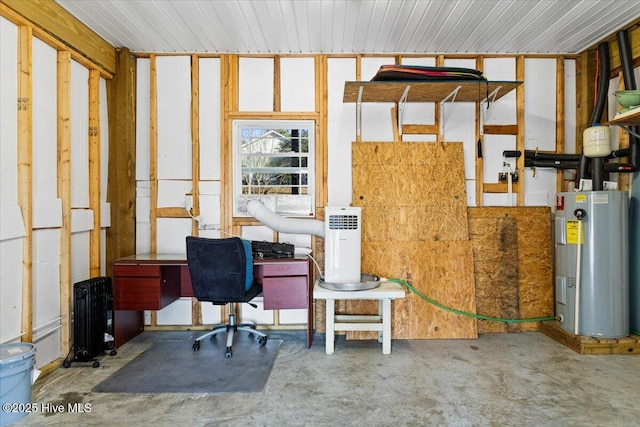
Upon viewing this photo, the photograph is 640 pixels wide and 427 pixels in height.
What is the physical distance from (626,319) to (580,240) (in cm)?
76

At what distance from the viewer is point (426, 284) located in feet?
11.5

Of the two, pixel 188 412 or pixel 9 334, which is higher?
pixel 9 334

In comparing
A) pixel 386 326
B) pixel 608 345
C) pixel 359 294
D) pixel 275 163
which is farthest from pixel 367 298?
pixel 608 345

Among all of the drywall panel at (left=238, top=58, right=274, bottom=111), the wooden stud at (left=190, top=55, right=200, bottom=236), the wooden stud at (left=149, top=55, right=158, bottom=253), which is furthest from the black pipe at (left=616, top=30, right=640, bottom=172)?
the wooden stud at (left=149, top=55, right=158, bottom=253)

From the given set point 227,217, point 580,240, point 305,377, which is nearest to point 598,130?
point 580,240

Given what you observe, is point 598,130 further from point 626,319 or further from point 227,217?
point 227,217

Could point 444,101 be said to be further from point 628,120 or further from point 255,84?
point 255,84

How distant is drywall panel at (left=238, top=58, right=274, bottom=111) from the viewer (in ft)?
12.2

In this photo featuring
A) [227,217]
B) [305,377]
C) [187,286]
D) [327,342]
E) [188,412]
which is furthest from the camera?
[227,217]

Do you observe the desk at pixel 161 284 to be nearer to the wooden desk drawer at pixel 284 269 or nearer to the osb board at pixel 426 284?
the wooden desk drawer at pixel 284 269

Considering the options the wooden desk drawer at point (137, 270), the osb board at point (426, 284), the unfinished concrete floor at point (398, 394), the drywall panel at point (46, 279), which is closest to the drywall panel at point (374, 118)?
the osb board at point (426, 284)

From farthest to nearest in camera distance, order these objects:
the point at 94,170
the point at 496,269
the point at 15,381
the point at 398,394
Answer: the point at 496,269 → the point at 94,170 → the point at 398,394 → the point at 15,381

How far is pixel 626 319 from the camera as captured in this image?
122 inches

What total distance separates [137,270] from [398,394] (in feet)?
7.54
